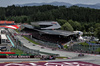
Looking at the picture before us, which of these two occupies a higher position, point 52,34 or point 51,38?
point 52,34

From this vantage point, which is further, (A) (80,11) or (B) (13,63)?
(A) (80,11)

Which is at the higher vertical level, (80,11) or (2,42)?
(80,11)

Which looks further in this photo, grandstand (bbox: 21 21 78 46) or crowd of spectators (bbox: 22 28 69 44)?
grandstand (bbox: 21 21 78 46)

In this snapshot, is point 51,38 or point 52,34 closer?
point 52,34

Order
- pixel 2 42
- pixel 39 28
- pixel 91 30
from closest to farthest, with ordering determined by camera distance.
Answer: pixel 2 42
pixel 39 28
pixel 91 30

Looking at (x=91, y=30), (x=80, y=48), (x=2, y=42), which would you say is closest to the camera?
(x=80, y=48)

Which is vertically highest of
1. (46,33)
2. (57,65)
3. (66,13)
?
(66,13)

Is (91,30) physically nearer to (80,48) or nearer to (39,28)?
(39,28)

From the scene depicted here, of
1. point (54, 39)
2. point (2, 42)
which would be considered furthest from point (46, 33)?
point (2, 42)

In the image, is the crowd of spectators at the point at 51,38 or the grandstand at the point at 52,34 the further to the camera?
the grandstand at the point at 52,34

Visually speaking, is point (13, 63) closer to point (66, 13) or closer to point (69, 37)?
point (69, 37)

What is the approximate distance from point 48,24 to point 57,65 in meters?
89.3

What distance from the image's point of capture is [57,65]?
168 feet

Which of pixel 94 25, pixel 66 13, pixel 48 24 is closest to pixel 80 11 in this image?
pixel 66 13
